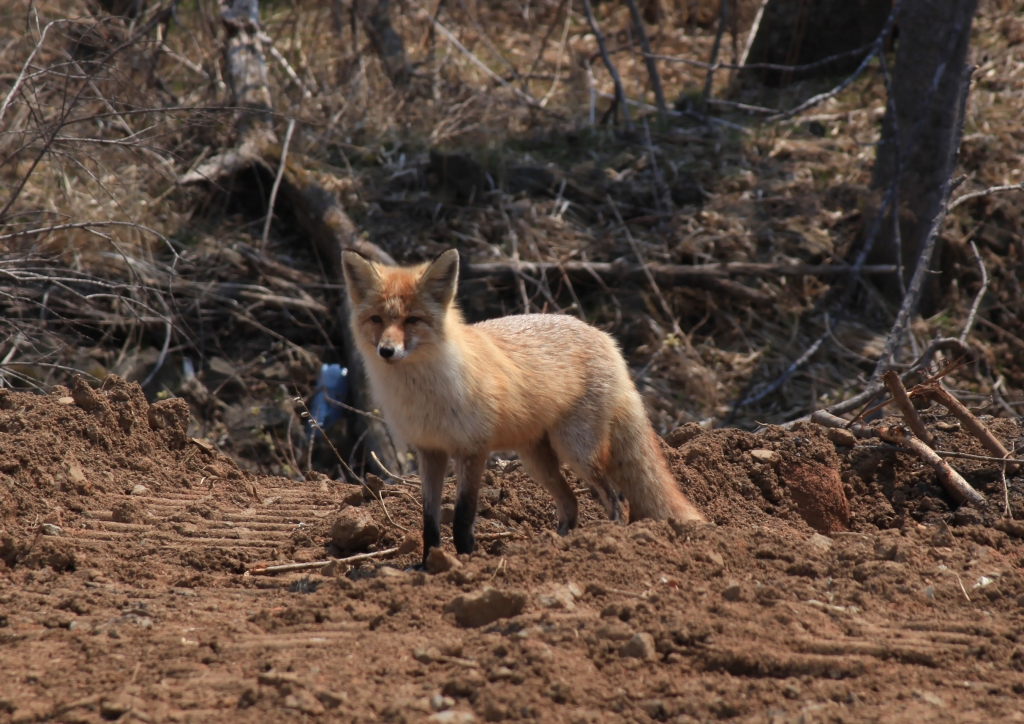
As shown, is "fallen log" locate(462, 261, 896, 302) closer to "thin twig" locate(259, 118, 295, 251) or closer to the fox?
"thin twig" locate(259, 118, 295, 251)

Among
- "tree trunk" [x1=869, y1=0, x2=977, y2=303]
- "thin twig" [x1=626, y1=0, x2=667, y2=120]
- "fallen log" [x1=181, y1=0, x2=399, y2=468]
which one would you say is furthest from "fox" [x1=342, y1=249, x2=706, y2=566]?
"thin twig" [x1=626, y1=0, x2=667, y2=120]

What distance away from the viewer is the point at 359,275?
4457 millimetres

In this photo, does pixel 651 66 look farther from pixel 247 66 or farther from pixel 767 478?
pixel 767 478

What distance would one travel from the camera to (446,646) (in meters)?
2.87

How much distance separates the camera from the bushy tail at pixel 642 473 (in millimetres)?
4711

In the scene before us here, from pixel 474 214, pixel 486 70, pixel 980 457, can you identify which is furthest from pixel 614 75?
pixel 980 457

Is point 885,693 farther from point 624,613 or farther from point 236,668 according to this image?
point 236,668

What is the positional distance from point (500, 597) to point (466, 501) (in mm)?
1227

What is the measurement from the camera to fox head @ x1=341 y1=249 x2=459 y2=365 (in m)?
4.28

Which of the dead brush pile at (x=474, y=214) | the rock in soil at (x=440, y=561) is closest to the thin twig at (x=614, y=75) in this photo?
the dead brush pile at (x=474, y=214)

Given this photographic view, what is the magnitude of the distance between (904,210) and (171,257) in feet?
22.1

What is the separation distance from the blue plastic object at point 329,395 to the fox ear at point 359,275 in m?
3.31

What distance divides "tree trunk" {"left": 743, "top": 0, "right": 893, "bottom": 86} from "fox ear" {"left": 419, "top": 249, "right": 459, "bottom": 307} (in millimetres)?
7813

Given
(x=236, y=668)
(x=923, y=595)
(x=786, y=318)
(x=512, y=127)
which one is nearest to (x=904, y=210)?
(x=786, y=318)
